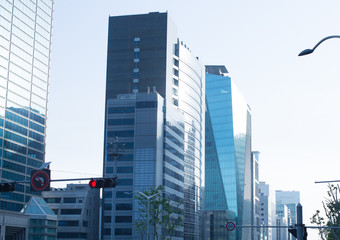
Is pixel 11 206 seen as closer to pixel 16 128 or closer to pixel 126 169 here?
pixel 16 128

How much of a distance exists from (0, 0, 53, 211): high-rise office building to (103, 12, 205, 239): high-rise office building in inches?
1223

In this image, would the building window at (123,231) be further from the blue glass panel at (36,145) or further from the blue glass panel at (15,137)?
the blue glass panel at (15,137)

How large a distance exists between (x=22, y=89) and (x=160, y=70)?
47.4 metres

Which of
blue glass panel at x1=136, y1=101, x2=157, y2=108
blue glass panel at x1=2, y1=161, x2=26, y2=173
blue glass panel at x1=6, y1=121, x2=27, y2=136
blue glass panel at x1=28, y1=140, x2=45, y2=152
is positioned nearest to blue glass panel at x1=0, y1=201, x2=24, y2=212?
blue glass panel at x1=2, y1=161, x2=26, y2=173

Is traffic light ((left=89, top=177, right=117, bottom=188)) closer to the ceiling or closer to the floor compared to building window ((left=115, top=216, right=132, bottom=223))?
closer to the ceiling

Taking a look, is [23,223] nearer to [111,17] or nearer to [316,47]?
[111,17]

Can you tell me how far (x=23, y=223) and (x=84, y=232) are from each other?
39002 millimetres

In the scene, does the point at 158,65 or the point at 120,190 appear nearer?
the point at 120,190

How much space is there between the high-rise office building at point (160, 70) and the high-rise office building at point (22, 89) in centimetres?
3106

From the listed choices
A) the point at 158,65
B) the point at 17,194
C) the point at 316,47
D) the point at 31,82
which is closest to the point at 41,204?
the point at 17,194

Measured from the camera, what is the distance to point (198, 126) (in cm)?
19712

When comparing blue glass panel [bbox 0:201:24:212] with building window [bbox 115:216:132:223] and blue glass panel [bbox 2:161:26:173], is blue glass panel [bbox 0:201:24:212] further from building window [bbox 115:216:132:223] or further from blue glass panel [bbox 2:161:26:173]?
building window [bbox 115:216:132:223]

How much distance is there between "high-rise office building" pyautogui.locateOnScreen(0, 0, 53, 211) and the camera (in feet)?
443

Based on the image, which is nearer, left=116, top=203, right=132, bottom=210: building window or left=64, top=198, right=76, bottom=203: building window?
left=116, top=203, right=132, bottom=210: building window
